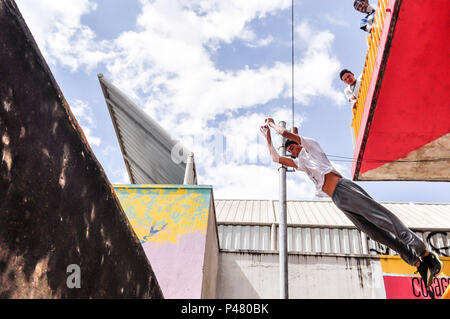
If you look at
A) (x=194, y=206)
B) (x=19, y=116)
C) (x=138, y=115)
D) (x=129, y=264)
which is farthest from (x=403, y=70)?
(x=138, y=115)

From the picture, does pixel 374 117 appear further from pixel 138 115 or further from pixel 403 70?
pixel 138 115

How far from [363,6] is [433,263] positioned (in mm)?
5796

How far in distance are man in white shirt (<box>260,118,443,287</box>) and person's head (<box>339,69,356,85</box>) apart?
387cm

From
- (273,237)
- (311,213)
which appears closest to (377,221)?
(273,237)

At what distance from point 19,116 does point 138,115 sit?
27.7ft

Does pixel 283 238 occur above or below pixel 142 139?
below

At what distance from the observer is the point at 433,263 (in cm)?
294

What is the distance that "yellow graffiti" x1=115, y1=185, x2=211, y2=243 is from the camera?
5.25 metres

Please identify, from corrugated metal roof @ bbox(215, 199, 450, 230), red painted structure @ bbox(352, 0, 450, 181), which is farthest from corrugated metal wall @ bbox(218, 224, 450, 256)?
red painted structure @ bbox(352, 0, 450, 181)

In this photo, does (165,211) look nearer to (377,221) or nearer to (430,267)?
(377,221)

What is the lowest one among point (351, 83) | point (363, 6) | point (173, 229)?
point (173, 229)

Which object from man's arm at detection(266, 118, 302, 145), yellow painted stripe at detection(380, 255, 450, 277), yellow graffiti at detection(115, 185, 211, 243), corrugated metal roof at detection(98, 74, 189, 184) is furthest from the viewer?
corrugated metal roof at detection(98, 74, 189, 184)

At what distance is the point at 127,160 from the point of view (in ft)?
39.1

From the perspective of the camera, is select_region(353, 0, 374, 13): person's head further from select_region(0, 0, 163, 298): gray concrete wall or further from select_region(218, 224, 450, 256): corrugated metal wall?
select_region(0, 0, 163, 298): gray concrete wall
